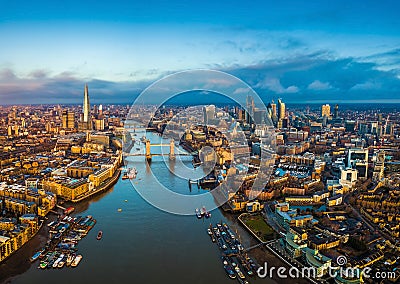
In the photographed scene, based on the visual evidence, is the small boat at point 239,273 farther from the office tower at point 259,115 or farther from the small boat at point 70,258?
the office tower at point 259,115

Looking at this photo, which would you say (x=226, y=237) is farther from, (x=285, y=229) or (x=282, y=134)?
(x=282, y=134)

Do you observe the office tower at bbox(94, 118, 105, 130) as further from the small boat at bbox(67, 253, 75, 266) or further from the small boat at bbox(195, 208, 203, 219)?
the small boat at bbox(67, 253, 75, 266)

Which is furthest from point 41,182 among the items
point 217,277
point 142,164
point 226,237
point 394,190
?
point 394,190

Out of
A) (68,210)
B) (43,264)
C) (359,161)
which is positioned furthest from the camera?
(359,161)

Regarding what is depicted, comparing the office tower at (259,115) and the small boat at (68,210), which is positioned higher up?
the office tower at (259,115)

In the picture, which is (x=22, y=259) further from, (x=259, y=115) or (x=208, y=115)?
(x=259, y=115)

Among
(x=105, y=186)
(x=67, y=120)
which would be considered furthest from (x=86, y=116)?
(x=105, y=186)

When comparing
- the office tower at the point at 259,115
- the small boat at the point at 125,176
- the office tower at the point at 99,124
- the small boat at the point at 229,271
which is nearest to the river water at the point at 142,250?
the small boat at the point at 229,271

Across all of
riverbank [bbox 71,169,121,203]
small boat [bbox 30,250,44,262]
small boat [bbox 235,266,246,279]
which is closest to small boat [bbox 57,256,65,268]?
small boat [bbox 30,250,44,262]
